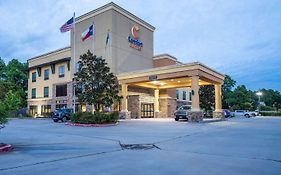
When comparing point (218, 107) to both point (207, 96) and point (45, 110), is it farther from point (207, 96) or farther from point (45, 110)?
point (45, 110)

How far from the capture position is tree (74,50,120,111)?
77.9 ft

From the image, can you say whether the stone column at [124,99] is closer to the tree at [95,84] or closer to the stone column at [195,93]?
the tree at [95,84]

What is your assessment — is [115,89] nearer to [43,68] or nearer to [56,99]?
[56,99]

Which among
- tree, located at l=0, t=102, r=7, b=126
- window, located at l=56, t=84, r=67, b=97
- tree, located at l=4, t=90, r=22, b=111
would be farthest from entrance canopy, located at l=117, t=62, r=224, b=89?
tree, located at l=0, t=102, r=7, b=126

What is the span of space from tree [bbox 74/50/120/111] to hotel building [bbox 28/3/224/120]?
6.23m

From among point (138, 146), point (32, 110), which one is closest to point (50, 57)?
point (32, 110)

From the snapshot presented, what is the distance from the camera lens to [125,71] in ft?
115

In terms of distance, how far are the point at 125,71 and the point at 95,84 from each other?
37.2 ft

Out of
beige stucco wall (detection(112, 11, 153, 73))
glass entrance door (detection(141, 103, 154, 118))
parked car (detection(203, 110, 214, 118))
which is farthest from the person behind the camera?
parked car (detection(203, 110, 214, 118))

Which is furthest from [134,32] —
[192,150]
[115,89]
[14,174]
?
[14,174]

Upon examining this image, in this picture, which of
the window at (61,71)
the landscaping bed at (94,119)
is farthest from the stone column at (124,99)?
the window at (61,71)

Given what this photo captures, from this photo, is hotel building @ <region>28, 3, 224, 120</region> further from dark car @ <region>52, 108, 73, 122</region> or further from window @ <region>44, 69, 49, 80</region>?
dark car @ <region>52, 108, 73, 122</region>

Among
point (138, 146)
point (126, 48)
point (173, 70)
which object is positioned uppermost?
point (126, 48)

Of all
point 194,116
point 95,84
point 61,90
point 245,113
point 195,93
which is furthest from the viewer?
point 245,113
